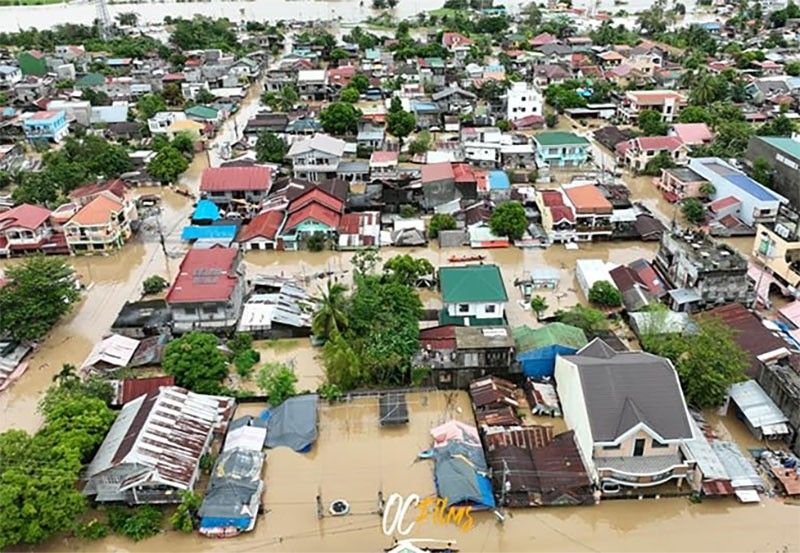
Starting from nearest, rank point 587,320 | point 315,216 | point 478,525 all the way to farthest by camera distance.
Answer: point 478,525 → point 587,320 → point 315,216

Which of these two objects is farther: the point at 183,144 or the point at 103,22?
the point at 103,22

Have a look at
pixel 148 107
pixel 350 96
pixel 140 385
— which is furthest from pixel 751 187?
pixel 148 107

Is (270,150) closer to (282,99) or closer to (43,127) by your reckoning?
(282,99)

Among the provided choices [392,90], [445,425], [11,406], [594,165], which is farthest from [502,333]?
[392,90]

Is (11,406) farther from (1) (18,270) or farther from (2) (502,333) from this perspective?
(2) (502,333)

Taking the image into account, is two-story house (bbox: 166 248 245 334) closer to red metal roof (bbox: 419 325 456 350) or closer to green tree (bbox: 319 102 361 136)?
red metal roof (bbox: 419 325 456 350)

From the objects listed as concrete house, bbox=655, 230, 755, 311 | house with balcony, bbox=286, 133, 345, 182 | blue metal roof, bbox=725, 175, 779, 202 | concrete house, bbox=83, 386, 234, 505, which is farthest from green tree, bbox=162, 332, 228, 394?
blue metal roof, bbox=725, 175, 779, 202

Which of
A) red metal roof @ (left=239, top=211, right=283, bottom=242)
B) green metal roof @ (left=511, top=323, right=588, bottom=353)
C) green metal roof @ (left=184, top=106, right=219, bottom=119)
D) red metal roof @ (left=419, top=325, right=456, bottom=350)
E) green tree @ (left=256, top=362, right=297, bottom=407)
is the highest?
green metal roof @ (left=184, top=106, right=219, bottom=119)
